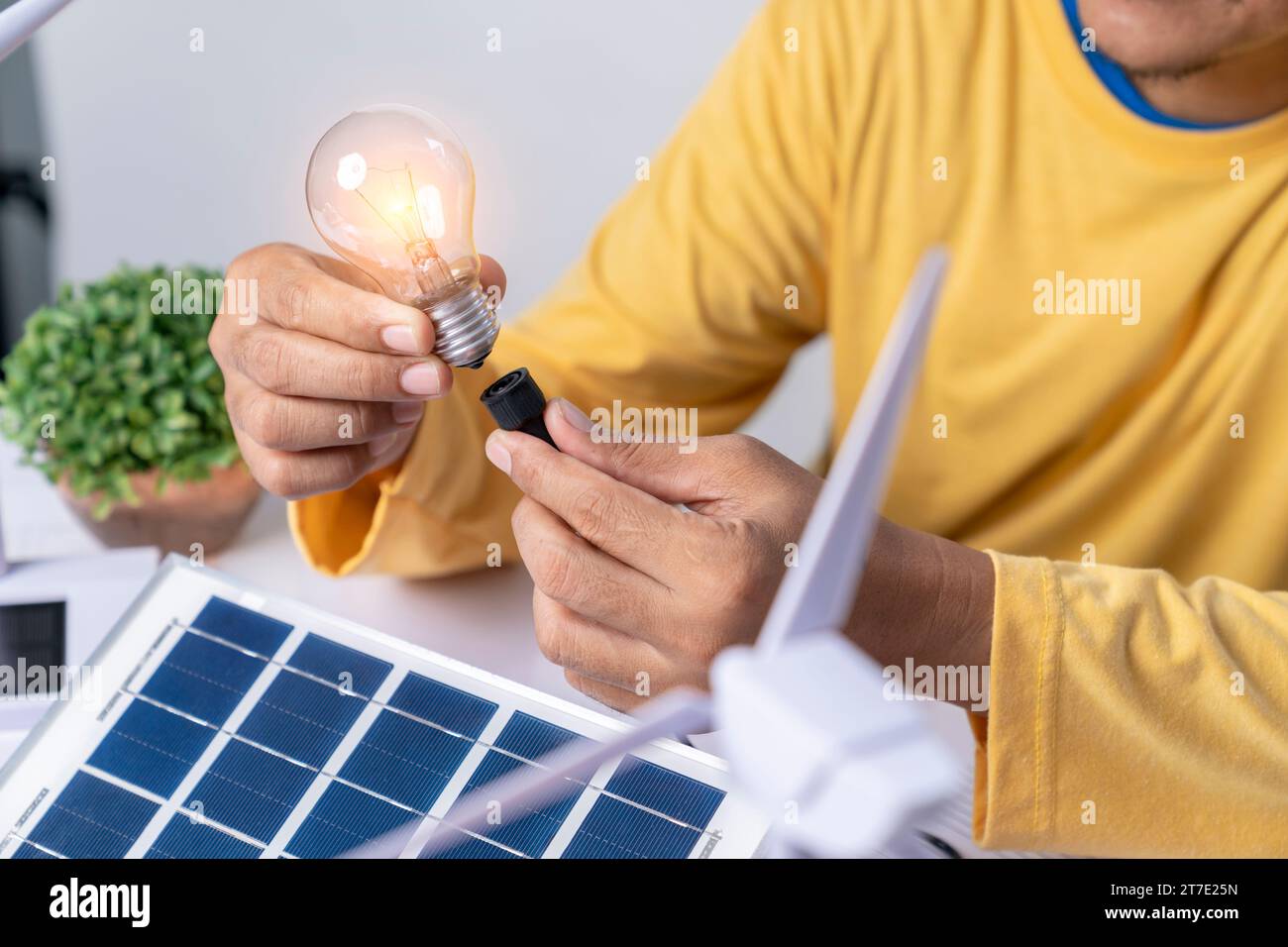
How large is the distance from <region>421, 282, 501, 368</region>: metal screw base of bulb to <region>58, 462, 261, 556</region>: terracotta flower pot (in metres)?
0.39

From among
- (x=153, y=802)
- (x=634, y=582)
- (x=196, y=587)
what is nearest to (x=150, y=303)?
(x=196, y=587)

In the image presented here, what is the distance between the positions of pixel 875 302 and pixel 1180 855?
0.54 meters

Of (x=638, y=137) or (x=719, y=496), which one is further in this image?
(x=638, y=137)

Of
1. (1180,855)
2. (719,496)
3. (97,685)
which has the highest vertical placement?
(719,496)

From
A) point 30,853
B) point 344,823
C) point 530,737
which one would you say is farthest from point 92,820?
point 530,737

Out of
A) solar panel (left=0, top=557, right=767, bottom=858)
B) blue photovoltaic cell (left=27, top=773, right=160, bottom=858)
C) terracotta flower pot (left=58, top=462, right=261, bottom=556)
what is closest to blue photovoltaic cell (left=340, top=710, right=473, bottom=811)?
solar panel (left=0, top=557, right=767, bottom=858)

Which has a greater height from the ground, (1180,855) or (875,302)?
(875,302)

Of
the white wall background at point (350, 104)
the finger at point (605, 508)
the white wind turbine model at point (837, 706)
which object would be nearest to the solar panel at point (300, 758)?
the finger at point (605, 508)

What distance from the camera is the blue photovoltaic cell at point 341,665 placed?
74cm

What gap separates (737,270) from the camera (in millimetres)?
1140

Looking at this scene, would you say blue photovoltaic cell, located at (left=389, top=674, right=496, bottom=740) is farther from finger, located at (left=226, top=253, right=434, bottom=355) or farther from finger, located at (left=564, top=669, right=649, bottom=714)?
finger, located at (left=226, top=253, right=434, bottom=355)

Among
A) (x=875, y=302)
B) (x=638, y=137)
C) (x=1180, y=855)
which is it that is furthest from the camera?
(x=638, y=137)
